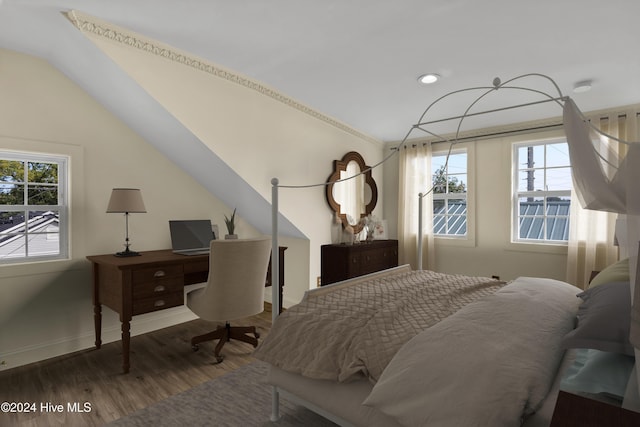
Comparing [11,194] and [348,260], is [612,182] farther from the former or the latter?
[11,194]

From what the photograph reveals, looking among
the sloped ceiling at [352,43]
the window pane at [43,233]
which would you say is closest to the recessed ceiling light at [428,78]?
the sloped ceiling at [352,43]

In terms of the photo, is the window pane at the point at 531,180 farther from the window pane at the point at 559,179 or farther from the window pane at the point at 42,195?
the window pane at the point at 42,195

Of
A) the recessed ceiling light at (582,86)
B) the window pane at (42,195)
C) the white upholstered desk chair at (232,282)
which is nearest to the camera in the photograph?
the white upholstered desk chair at (232,282)

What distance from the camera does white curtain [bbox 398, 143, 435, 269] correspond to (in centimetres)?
455

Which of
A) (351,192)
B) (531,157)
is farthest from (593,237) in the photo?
(351,192)

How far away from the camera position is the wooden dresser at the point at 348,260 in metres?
3.97

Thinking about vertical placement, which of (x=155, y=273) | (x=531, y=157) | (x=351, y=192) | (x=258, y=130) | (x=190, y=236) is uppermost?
(x=258, y=130)

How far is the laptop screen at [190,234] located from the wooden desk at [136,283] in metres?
0.35

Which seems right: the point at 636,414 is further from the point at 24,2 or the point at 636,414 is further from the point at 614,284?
the point at 24,2

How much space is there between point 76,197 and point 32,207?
0.31m

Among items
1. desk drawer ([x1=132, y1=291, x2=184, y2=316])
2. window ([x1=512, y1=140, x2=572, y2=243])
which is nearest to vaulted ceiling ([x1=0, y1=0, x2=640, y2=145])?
window ([x1=512, y1=140, x2=572, y2=243])

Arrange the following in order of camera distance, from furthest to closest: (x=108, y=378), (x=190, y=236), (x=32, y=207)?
(x=190, y=236)
(x=32, y=207)
(x=108, y=378)

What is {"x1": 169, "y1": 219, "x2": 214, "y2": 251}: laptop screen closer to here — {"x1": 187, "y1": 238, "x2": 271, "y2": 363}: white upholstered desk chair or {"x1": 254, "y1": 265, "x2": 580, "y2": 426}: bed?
{"x1": 187, "y1": 238, "x2": 271, "y2": 363}: white upholstered desk chair

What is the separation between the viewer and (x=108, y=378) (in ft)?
8.13
